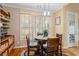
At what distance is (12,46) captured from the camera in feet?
6.21

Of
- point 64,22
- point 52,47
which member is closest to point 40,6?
point 64,22

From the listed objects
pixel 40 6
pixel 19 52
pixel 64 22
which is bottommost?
pixel 19 52

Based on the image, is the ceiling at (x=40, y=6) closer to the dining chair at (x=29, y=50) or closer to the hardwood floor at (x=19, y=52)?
the dining chair at (x=29, y=50)

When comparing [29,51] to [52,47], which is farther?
[52,47]

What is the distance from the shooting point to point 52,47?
2.04 metres

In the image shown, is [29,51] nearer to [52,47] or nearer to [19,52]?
[19,52]

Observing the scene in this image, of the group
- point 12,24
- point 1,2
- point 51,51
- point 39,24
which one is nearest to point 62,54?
point 51,51

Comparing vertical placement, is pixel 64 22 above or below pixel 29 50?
above

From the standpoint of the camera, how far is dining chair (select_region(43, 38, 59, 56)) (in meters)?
1.98

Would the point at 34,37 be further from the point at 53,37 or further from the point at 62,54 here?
the point at 62,54

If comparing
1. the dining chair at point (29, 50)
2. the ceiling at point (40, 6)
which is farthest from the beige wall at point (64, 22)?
the dining chair at point (29, 50)

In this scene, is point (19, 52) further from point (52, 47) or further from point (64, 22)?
point (64, 22)

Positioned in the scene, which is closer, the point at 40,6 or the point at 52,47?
the point at 40,6

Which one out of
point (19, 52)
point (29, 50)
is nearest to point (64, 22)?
point (29, 50)
